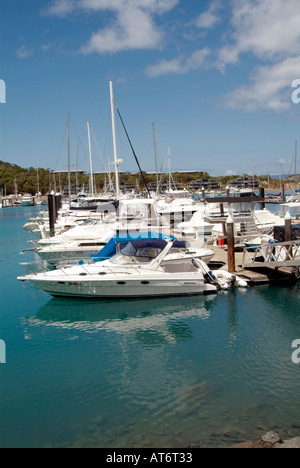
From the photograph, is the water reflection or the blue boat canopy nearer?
the water reflection

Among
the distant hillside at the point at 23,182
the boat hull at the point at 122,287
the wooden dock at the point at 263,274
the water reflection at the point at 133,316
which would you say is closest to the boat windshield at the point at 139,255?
the boat hull at the point at 122,287

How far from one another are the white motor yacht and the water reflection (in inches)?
16.9

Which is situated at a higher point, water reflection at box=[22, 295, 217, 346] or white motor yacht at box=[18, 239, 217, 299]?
white motor yacht at box=[18, 239, 217, 299]

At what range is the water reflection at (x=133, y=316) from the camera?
13.4m

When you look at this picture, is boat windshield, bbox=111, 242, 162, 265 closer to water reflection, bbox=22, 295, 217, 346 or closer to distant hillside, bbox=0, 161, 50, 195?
water reflection, bbox=22, 295, 217, 346

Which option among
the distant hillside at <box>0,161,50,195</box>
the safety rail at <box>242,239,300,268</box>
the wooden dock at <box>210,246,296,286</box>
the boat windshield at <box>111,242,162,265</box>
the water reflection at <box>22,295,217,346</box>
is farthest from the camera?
the distant hillside at <box>0,161,50,195</box>

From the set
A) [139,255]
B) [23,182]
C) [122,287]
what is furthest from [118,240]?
[23,182]

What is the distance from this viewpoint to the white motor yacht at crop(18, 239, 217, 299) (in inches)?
640

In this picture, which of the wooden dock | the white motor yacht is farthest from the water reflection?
the wooden dock

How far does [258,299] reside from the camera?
16516 mm

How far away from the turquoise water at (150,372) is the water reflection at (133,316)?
0.04 meters

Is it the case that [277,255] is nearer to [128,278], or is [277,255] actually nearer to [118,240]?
[128,278]
